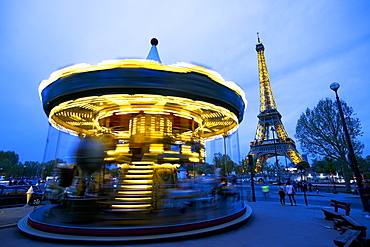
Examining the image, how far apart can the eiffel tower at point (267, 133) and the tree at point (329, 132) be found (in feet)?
77.8

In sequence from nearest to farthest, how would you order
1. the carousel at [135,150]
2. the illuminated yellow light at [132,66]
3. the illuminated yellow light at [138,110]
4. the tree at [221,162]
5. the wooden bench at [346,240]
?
the wooden bench at [346,240]
the carousel at [135,150]
the illuminated yellow light at [132,66]
the illuminated yellow light at [138,110]
the tree at [221,162]

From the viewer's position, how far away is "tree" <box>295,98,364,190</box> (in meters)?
20.0

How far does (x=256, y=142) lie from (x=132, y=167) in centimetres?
4782

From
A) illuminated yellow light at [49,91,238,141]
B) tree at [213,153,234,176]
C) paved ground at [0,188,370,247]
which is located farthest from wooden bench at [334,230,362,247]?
tree at [213,153,234,176]

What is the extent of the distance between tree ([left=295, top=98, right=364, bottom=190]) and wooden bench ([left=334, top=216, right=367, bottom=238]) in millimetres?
16391

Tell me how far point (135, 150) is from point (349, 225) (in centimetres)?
750

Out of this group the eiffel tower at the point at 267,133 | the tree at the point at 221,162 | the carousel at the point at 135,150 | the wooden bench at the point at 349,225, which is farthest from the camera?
the eiffel tower at the point at 267,133

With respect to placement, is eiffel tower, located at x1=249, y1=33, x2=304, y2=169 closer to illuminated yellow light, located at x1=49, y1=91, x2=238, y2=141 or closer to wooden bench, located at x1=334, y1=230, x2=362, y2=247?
illuminated yellow light, located at x1=49, y1=91, x2=238, y2=141

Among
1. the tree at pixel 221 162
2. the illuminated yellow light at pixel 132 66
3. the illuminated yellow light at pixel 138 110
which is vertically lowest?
the tree at pixel 221 162

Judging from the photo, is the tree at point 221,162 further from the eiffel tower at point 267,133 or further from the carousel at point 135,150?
the eiffel tower at point 267,133

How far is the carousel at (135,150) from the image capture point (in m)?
5.95

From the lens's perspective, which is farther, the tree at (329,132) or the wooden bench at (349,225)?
the tree at (329,132)

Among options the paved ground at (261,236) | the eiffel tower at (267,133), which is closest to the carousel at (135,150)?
the paved ground at (261,236)

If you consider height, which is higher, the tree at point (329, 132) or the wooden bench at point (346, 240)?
the tree at point (329, 132)
